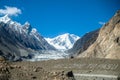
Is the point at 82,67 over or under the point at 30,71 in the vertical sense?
over

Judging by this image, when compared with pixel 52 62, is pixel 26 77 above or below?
below

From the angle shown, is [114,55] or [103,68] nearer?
[103,68]

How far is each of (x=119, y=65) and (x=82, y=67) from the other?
3.59m

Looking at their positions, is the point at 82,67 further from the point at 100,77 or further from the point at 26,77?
the point at 26,77

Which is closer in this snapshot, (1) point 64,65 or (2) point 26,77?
(2) point 26,77

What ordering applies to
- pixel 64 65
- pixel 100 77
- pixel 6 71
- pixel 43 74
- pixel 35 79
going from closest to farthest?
pixel 6 71
pixel 35 79
pixel 43 74
pixel 100 77
pixel 64 65

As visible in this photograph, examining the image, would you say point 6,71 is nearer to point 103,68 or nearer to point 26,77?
point 26,77

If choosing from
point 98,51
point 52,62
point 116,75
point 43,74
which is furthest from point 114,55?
point 43,74

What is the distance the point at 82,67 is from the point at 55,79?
684 inches

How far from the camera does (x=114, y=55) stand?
258 feet

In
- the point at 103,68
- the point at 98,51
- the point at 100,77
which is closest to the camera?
the point at 100,77

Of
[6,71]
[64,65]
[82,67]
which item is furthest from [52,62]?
[6,71]

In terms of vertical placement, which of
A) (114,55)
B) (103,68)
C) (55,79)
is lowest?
(55,79)

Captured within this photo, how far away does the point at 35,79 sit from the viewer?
14.7m
